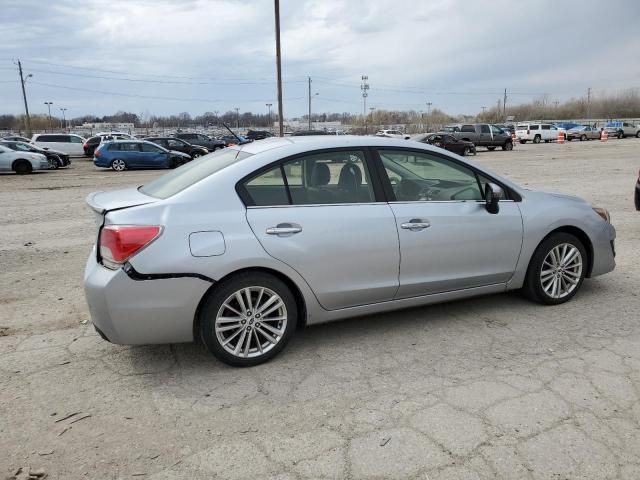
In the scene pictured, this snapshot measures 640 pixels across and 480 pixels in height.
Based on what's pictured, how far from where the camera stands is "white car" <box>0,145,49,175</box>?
71.1ft

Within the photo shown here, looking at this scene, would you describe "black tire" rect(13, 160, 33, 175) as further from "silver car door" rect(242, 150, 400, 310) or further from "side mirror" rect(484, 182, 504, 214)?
"side mirror" rect(484, 182, 504, 214)

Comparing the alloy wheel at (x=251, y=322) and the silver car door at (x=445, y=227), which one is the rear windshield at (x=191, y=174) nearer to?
the alloy wheel at (x=251, y=322)

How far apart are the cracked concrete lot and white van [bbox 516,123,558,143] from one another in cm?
4415

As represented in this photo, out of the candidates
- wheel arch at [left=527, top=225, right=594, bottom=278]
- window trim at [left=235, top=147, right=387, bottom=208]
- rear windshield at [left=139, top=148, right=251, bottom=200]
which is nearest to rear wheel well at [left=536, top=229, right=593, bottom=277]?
wheel arch at [left=527, top=225, right=594, bottom=278]

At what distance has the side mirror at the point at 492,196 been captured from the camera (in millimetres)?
4238

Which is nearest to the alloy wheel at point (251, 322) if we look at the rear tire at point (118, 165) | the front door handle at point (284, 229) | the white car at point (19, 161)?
the front door handle at point (284, 229)

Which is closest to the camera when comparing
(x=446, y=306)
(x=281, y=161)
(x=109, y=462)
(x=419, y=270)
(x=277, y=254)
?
(x=109, y=462)

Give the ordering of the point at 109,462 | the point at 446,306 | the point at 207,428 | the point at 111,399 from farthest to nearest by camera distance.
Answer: the point at 446,306 → the point at 111,399 → the point at 207,428 → the point at 109,462

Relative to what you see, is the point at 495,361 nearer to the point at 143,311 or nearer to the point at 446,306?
the point at 446,306

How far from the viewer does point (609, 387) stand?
327cm

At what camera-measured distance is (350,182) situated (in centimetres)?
400

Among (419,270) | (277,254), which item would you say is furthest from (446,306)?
(277,254)

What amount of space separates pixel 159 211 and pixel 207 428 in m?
1.40

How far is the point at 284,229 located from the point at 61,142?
34.1m
